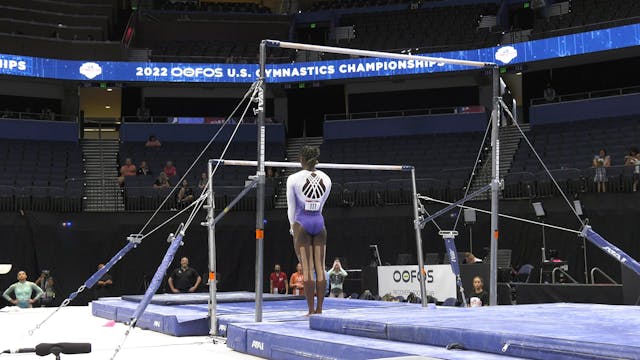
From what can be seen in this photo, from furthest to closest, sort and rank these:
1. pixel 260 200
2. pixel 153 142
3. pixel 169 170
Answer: pixel 153 142 < pixel 169 170 < pixel 260 200

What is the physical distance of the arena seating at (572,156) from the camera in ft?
59.9

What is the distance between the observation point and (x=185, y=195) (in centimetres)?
2120

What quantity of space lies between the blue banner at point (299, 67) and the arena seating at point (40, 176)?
2.48 metres

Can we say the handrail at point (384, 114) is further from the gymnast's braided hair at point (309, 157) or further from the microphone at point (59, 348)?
the microphone at point (59, 348)

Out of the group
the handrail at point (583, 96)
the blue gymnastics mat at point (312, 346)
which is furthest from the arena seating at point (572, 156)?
the blue gymnastics mat at point (312, 346)

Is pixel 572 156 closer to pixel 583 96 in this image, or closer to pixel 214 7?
pixel 583 96

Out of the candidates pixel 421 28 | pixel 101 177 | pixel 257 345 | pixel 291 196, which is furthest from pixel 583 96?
pixel 257 345

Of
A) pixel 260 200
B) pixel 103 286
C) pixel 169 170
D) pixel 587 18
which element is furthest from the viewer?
pixel 587 18

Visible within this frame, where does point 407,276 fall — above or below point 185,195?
below

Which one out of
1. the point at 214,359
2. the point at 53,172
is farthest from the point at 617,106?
the point at 214,359

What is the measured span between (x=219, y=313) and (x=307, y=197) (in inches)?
126

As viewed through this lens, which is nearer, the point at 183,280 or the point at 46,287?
the point at 183,280

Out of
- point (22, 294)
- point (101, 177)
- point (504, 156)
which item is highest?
point (504, 156)

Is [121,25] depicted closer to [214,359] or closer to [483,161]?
[483,161]
